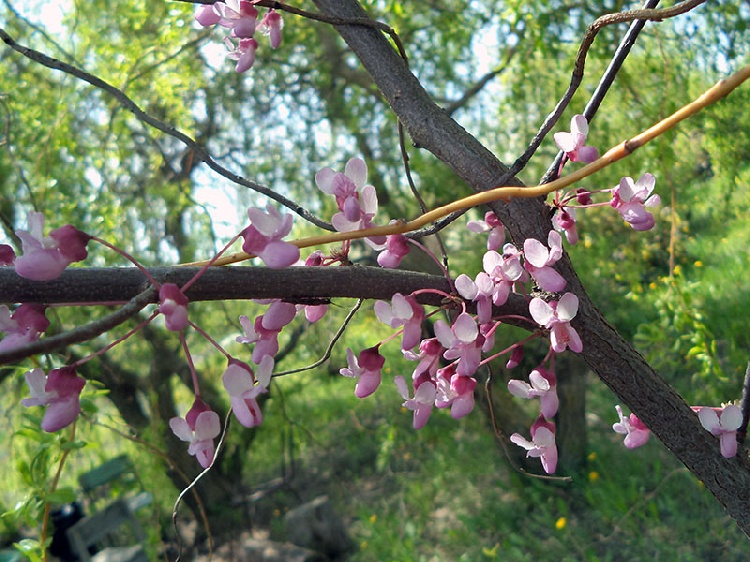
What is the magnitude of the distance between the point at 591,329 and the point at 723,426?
15 cm

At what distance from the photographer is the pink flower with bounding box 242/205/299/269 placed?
16.0 inches

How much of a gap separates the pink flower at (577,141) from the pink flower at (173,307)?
1.08ft

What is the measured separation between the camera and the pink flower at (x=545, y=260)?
51cm

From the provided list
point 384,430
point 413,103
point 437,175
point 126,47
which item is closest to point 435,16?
point 437,175

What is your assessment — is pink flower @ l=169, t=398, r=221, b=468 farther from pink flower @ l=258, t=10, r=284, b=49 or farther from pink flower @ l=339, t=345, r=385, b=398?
pink flower @ l=258, t=10, r=284, b=49

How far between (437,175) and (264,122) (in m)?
0.88

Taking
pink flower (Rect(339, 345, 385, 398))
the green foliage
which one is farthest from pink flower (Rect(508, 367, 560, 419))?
the green foliage

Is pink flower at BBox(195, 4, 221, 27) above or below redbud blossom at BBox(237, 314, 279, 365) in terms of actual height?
above

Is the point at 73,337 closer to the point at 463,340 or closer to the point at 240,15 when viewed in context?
the point at 463,340

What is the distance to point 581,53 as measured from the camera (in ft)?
1.74

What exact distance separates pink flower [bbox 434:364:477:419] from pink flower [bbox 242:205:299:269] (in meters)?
0.21

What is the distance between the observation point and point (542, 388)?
0.57 m

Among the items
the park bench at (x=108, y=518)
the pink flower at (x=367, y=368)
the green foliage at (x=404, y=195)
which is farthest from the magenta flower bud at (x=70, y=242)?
the park bench at (x=108, y=518)

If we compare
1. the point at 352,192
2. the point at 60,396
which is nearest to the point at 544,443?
the point at 352,192
